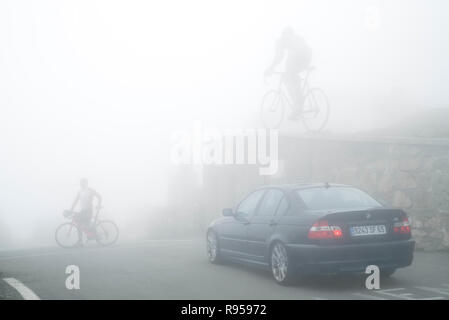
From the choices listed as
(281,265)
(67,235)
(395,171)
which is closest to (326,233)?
(281,265)

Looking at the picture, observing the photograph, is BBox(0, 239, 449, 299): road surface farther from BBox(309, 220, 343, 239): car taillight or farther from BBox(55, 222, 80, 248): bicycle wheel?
BBox(55, 222, 80, 248): bicycle wheel

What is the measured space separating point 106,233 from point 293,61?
7.24 m

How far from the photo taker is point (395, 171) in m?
12.6

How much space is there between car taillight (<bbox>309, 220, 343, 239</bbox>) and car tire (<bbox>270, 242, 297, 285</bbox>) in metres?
0.54

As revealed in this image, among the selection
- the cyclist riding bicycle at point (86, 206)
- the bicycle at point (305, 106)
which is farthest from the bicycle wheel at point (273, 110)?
the cyclist riding bicycle at point (86, 206)

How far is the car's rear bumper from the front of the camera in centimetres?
740

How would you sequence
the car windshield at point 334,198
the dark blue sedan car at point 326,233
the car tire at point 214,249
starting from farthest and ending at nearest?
the car tire at point 214,249 → the car windshield at point 334,198 → the dark blue sedan car at point 326,233

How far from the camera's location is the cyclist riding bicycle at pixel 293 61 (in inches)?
643

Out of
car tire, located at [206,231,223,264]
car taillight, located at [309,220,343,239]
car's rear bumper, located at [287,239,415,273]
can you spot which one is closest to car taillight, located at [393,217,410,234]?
car's rear bumper, located at [287,239,415,273]

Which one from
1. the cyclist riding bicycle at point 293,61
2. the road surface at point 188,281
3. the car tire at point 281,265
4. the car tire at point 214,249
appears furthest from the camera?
the cyclist riding bicycle at point 293,61

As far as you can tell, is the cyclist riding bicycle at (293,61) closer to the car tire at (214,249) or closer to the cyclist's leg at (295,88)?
the cyclist's leg at (295,88)

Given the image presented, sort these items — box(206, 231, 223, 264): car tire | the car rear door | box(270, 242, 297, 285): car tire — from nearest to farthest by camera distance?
1. box(270, 242, 297, 285): car tire
2. the car rear door
3. box(206, 231, 223, 264): car tire

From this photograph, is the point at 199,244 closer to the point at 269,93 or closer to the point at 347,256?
the point at 269,93

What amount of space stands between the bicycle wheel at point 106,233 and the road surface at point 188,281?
15.9 feet
